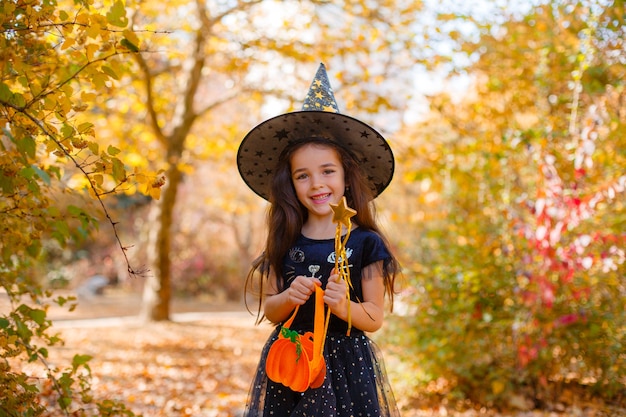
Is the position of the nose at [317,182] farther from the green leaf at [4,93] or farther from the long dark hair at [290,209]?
the green leaf at [4,93]

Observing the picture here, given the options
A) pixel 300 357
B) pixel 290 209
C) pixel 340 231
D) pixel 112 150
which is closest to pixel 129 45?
pixel 112 150

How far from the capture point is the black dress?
2.17 metres

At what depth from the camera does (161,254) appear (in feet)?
28.2

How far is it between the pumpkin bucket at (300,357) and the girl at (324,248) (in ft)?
0.23

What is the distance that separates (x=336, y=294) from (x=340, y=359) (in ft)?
1.04

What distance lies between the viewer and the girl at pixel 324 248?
2168 mm

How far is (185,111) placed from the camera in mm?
8367

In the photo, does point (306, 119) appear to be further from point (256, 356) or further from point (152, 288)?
point (152, 288)

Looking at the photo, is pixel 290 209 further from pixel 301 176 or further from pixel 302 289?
pixel 302 289

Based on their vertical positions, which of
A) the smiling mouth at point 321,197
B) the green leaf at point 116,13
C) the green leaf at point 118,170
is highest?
the green leaf at point 116,13

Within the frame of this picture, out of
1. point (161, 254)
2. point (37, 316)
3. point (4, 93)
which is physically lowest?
point (37, 316)

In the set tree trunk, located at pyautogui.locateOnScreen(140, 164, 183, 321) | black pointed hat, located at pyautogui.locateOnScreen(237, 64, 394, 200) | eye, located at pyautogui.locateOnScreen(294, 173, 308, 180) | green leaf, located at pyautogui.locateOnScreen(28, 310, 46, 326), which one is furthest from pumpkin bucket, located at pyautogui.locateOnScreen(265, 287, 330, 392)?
tree trunk, located at pyautogui.locateOnScreen(140, 164, 183, 321)

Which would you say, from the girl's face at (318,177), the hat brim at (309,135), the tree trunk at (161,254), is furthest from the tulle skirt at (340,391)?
the tree trunk at (161,254)

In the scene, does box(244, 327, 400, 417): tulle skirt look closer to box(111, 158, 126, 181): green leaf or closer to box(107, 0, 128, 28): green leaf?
box(111, 158, 126, 181): green leaf
